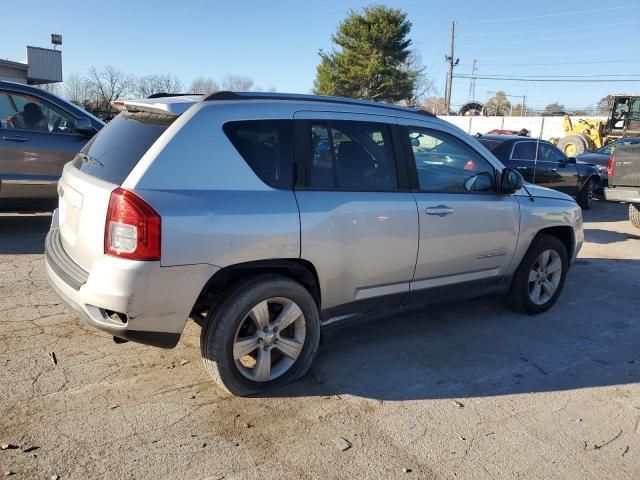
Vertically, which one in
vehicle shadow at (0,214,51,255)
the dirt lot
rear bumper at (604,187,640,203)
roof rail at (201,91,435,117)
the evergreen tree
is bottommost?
the dirt lot

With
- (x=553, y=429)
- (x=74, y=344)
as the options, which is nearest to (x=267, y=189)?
(x=74, y=344)

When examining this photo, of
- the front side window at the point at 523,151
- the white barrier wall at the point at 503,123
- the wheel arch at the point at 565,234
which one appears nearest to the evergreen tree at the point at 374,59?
the white barrier wall at the point at 503,123

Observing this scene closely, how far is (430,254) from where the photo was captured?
13.0 feet

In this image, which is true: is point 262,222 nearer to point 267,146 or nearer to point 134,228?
point 267,146

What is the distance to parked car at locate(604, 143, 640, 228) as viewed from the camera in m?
9.16

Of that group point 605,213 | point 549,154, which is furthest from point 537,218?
point 605,213

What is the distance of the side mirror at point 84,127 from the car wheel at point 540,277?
5.53 m

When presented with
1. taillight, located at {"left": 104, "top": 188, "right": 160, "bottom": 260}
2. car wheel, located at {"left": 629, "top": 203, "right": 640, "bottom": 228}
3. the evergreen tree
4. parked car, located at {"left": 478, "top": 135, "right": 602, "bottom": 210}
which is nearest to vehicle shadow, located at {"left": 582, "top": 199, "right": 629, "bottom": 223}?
parked car, located at {"left": 478, "top": 135, "right": 602, "bottom": 210}

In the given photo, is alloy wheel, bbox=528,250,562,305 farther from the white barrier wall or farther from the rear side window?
the white barrier wall

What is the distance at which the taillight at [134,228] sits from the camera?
276 centimetres

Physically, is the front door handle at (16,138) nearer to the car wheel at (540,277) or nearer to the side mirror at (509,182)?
the side mirror at (509,182)

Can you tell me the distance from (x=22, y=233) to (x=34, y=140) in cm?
126

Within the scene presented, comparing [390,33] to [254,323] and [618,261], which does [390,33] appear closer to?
[618,261]

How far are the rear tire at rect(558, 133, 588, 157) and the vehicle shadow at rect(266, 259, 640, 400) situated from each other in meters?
19.2
